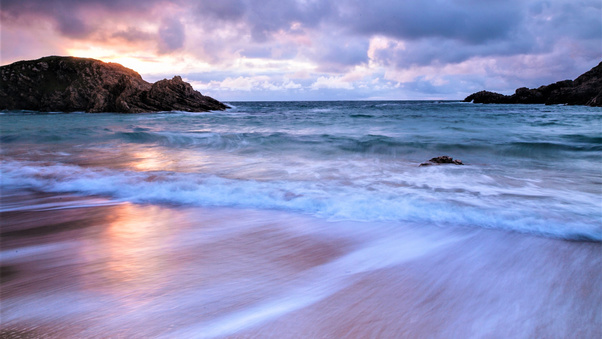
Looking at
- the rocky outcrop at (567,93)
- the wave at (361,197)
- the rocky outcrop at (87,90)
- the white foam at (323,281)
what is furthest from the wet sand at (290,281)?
the rocky outcrop at (567,93)

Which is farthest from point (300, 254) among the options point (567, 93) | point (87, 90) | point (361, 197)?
point (567, 93)

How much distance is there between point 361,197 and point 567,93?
69664 mm

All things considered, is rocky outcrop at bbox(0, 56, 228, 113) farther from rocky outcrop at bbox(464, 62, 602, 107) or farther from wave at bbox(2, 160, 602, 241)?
rocky outcrop at bbox(464, 62, 602, 107)

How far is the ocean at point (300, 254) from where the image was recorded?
167 centimetres

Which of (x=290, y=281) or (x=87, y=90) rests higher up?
(x=87, y=90)

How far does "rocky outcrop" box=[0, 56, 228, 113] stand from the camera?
3572cm

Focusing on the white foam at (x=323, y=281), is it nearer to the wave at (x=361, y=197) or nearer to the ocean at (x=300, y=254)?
the ocean at (x=300, y=254)

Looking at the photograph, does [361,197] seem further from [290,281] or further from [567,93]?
[567,93]

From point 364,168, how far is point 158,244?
14.2 feet

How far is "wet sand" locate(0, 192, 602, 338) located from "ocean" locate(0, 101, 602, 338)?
0.01 m

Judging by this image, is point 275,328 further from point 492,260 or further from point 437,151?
point 437,151

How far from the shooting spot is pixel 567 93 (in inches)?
2175

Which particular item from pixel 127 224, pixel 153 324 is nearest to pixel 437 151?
pixel 127 224

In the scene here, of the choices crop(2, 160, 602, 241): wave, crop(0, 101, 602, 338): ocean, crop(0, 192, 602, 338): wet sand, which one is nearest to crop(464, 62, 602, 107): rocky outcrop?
crop(2, 160, 602, 241): wave
